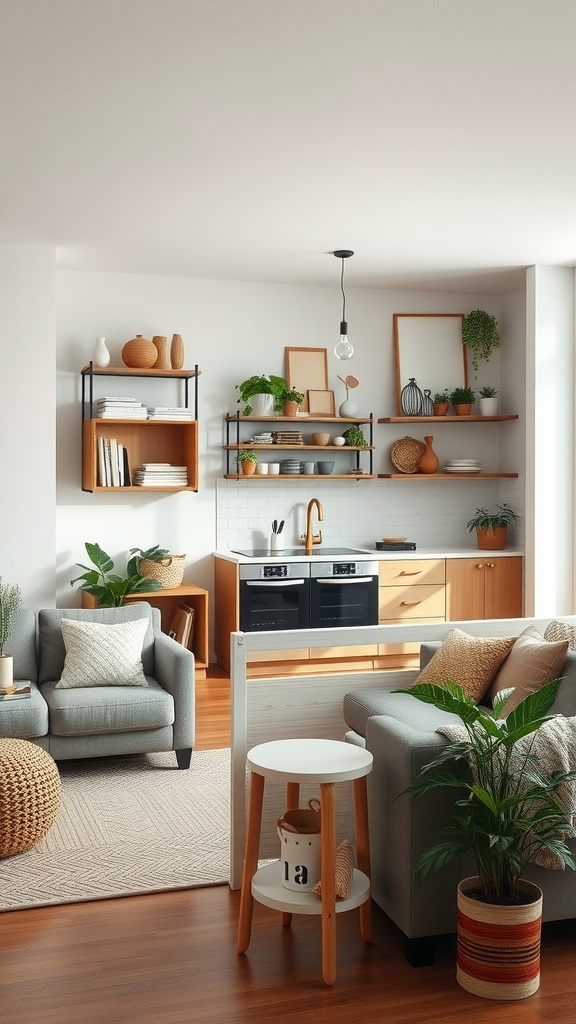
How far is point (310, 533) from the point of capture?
23.9 feet

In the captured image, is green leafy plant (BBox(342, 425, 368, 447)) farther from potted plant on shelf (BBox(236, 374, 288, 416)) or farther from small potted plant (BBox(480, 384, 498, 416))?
small potted plant (BBox(480, 384, 498, 416))

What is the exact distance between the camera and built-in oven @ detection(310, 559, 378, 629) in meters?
6.88

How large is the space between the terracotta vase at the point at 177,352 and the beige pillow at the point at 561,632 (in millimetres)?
3841

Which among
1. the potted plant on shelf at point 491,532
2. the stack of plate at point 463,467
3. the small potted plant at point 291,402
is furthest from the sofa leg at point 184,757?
the stack of plate at point 463,467

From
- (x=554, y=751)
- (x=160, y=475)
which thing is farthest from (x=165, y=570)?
(x=554, y=751)

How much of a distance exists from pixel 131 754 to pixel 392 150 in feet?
10.5

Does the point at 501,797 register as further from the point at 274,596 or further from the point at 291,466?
the point at 291,466

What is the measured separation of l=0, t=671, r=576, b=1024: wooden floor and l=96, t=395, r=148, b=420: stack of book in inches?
154

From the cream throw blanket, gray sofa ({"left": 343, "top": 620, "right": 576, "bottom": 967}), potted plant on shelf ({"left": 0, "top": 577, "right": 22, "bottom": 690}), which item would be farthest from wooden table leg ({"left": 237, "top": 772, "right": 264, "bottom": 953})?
potted plant on shelf ({"left": 0, "top": 577, "right": 22, "bottom": 690})

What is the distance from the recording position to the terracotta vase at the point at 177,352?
22.6ft

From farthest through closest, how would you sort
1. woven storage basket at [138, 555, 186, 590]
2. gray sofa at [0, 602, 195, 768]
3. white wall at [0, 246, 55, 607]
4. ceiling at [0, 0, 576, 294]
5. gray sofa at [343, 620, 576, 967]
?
1. woven storage basket at [138, 555, 186, 590]
2. white wall at [0, 246, 55, 607]
3. gray sofa at [0, 602, 195, 768]
4. ceiling at [0, 0, 576, 294]
5. gray sofa at [343, 620, 576, 967]

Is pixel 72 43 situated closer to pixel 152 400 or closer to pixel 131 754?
pixel 131 754

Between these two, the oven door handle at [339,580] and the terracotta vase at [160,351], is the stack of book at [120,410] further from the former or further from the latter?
the oven door handle at [339,580]

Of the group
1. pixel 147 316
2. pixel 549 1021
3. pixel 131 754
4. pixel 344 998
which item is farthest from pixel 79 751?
pixel 147 316
